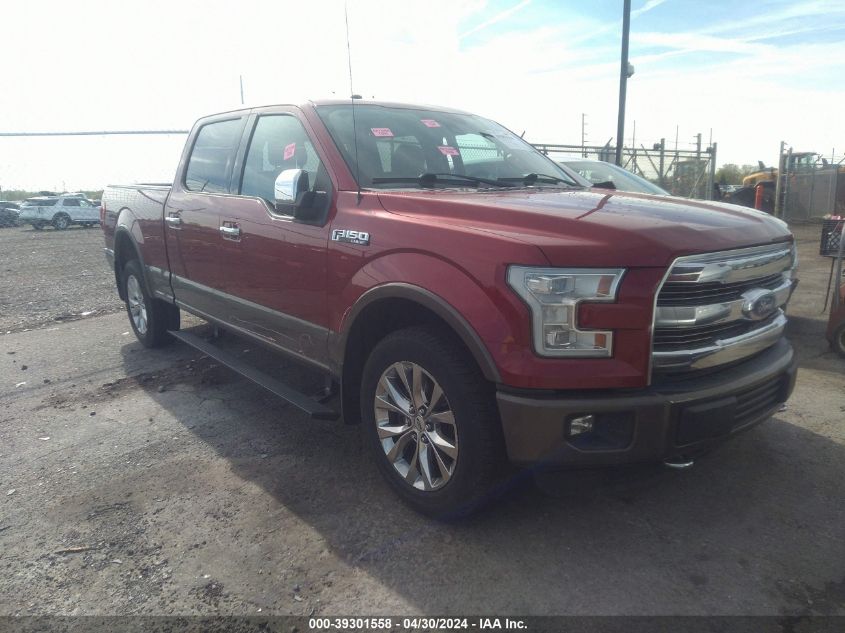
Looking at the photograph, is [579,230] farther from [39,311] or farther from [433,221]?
[39,311]

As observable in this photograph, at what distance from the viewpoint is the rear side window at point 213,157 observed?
4.47 meters

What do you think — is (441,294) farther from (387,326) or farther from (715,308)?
(715,308)

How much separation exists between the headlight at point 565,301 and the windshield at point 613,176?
5.30 metres

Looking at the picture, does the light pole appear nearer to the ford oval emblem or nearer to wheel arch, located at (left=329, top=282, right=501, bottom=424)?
the ford oval emblem

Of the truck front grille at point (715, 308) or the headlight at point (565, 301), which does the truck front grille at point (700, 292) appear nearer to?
the truck front grille at point (715, 308)

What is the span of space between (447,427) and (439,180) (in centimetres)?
141

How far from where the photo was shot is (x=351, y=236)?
10.5 feet

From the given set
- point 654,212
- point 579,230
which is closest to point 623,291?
point 579,230

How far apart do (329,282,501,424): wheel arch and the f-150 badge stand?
0.26m

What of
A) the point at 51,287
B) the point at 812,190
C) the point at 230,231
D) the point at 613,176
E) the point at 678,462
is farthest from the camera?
the point at 812,190

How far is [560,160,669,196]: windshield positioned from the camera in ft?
24.6

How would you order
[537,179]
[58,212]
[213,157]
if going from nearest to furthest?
[537,179] < [213,157] < [58,212]

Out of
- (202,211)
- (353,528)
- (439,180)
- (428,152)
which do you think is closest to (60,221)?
(202,211)

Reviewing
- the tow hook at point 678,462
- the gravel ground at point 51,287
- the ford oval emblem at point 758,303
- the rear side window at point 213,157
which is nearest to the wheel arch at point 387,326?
the tow hook at point 678,462
